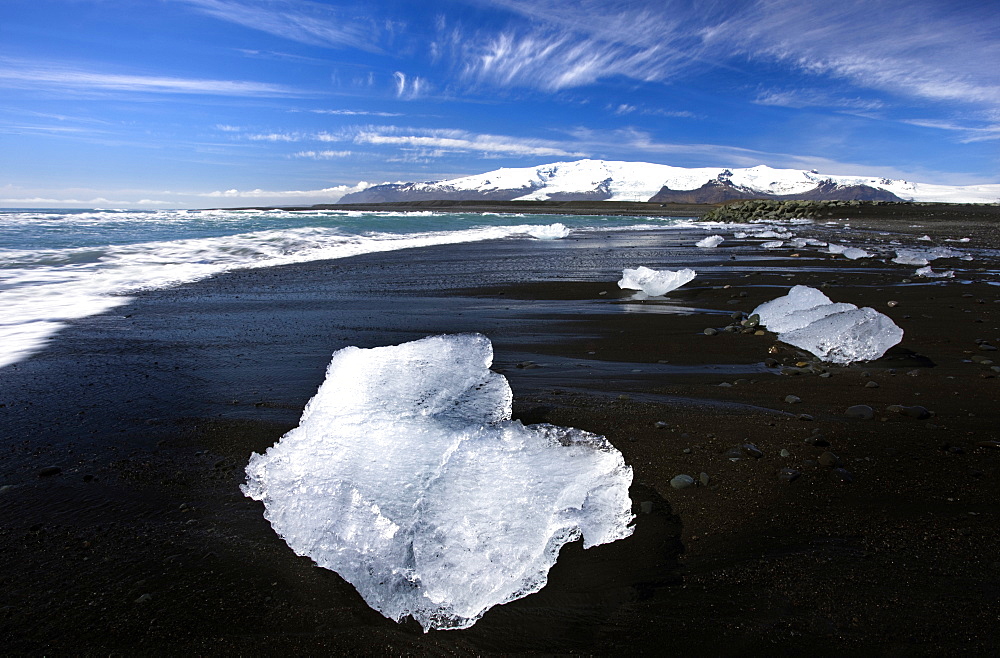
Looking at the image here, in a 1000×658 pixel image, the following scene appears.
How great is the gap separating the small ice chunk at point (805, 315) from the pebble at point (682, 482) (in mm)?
2354

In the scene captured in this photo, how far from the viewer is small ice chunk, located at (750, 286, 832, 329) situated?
4.04 m

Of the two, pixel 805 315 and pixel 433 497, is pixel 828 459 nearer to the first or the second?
pixel 433 497

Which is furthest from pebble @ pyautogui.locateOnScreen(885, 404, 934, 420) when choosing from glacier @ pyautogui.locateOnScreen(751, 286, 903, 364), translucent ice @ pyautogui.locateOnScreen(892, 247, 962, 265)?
translucent ice @ pyautogui.locateOnScreen(892, 247, 962, 265)

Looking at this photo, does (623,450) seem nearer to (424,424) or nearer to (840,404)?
(424,424)

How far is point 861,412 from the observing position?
2447mm

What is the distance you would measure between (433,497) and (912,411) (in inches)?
89.0

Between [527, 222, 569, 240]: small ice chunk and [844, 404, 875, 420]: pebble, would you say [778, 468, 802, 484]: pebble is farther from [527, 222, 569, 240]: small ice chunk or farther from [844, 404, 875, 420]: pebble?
[527, 222, 569, 240]: small ice chunk

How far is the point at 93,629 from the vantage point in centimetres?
133

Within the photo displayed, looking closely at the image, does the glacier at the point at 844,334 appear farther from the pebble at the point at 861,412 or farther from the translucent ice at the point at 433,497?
the translucent ice at the point at 433,497

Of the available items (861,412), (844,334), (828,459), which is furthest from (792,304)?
(828,459)

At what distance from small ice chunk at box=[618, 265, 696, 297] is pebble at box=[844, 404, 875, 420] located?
327cm

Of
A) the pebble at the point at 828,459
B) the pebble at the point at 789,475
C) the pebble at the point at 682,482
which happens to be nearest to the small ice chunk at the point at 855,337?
the pebble at the point at 828,459

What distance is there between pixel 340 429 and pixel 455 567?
832 millimetres

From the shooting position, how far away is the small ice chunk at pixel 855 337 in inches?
128
